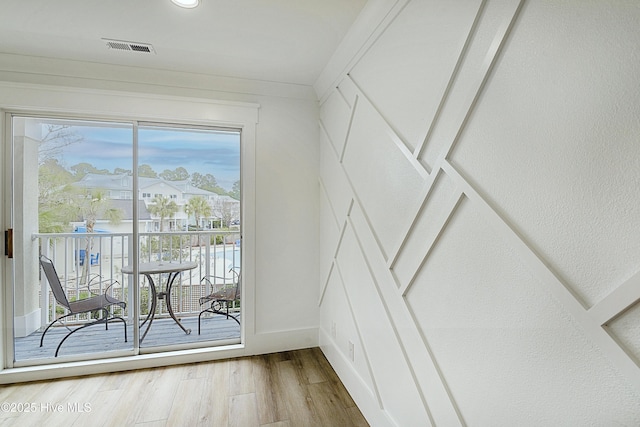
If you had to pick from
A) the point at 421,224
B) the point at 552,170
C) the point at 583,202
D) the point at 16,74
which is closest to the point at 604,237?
Result: the point at 583,202

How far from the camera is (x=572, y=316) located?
2.46 feet

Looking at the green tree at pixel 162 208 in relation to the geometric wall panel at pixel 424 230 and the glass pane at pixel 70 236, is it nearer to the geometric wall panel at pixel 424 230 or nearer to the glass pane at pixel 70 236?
the glass pane at pixel 70 236

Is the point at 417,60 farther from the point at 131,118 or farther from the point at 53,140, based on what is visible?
the point at 53,140

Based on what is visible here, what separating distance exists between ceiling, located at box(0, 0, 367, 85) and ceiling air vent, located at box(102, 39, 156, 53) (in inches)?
1.6

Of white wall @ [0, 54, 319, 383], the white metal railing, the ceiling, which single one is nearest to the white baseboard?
white wall @ [0, 54, 319, 383]

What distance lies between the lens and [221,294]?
10.3 feet

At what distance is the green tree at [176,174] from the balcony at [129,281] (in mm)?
530

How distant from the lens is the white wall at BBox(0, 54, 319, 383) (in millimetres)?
2498

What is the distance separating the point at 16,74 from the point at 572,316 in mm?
3627

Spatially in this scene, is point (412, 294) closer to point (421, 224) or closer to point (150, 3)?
point (421, 224)

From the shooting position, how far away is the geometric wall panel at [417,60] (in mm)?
1180

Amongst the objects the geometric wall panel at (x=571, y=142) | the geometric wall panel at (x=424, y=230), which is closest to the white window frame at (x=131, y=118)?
the geometric wall panel at (x=424, y=230)

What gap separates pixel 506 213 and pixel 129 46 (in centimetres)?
263

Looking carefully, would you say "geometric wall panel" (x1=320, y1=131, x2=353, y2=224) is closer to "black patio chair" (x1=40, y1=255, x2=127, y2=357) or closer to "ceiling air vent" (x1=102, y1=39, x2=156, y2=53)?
"ceiling air vent" (x1=102, y1=39, x2=156, y2=53)
